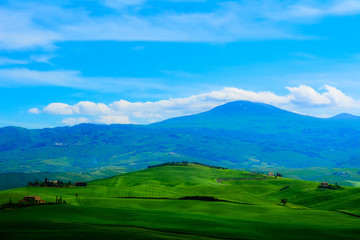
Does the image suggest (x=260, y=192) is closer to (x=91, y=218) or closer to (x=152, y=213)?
(x=152, y=213)

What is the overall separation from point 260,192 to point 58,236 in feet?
499

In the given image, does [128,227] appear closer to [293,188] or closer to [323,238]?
[323,238]

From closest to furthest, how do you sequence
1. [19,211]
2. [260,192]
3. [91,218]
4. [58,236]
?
[58,236] → [91,218] → [19,211] → [260,192]

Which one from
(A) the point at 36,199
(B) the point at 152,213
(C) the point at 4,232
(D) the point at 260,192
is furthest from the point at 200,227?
(D) the point at 260,192

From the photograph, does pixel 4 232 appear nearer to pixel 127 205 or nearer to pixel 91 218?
pixel 91 218

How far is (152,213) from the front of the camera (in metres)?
85.4

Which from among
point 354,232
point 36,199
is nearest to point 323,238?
point 354,232

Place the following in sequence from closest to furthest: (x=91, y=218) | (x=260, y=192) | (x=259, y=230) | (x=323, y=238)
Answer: (x=323, y=238) < (x=259, y=230) < (x=91, y=218) < (x=260, y=192)

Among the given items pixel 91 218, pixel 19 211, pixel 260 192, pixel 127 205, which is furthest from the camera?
pixel 260 192

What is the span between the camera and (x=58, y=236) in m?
54.6

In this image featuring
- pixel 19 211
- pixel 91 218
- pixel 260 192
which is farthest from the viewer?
pixel 260 192

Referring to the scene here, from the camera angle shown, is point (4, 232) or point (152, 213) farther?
point (152, 213)

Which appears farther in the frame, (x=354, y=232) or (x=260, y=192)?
(x=260, y=192)

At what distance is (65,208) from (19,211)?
9.43 m
